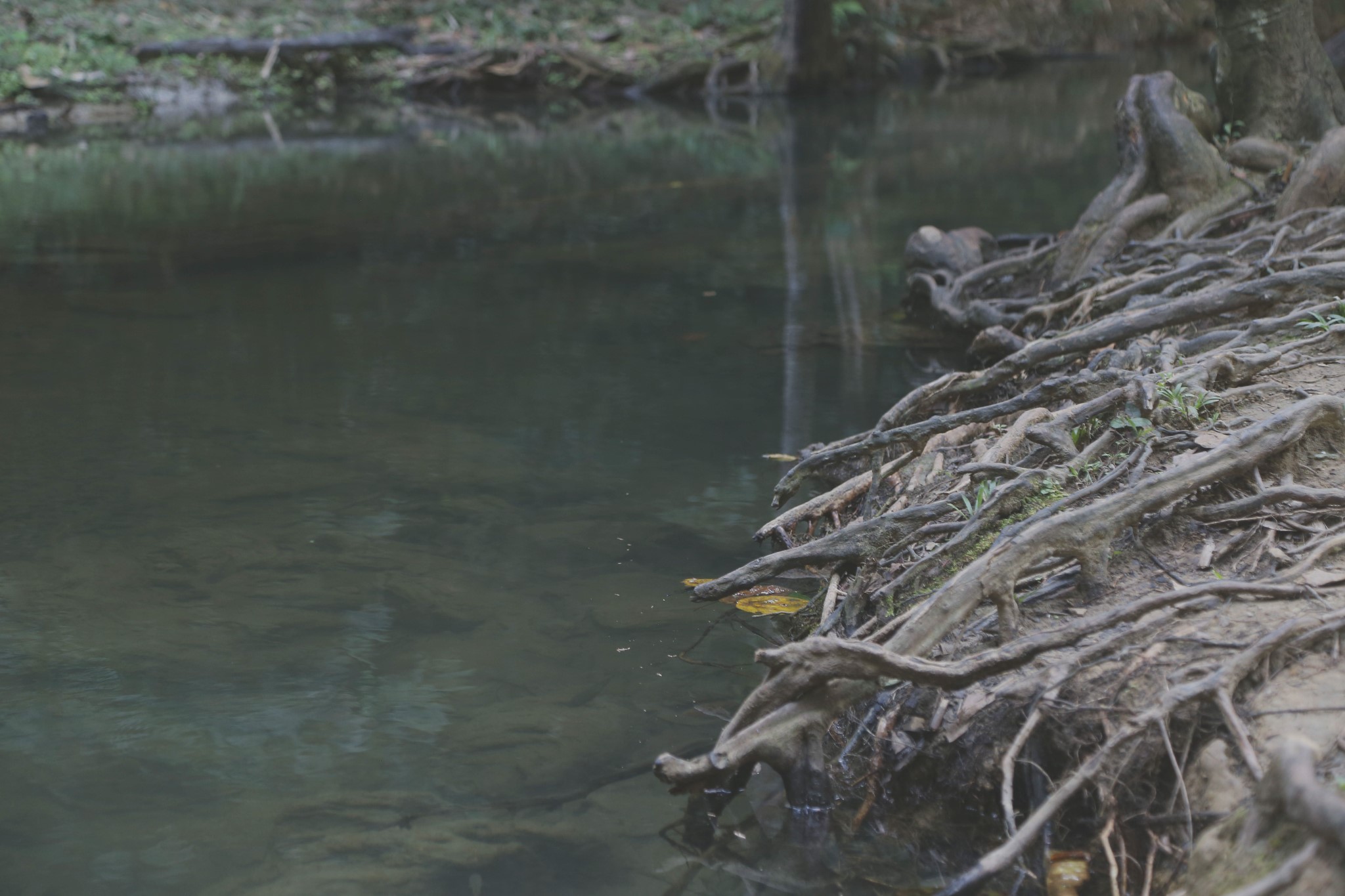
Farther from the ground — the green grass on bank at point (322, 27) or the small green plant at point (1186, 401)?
the green grass on bank at point (322, 27)

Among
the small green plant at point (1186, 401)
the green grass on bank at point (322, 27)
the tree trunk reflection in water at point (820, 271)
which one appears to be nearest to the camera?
the small green plant at point (1186, 401)

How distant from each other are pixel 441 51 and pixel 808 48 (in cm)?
702

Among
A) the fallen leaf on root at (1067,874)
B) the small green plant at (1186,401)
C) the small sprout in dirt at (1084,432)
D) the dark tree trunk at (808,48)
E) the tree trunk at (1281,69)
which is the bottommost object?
the fallen leaf on root at (1067,874)

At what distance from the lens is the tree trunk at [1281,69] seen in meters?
7.60

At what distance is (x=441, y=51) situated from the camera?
76.0 ft

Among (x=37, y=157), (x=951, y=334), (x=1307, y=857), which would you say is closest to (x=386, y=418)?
(x=951, y=334)

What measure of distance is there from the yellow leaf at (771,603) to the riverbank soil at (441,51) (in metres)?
16.8

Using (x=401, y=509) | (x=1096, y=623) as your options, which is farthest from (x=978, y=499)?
(x=401, y=509)

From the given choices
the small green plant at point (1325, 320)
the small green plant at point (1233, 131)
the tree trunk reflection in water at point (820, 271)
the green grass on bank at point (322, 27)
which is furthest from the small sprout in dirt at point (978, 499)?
the green grass on bank at point (322, 27)

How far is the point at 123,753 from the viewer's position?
3.16 metres

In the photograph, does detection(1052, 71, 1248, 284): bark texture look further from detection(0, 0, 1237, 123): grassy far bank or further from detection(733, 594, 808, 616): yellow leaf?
detection(0, 0, 1237, 123): grassy far bank

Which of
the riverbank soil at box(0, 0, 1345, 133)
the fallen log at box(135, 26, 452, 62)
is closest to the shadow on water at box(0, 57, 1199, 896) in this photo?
the riverbank soil at box(0, 0, 1345, 133)

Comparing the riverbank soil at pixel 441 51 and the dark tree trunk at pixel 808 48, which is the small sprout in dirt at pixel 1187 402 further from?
the dark tree trunk at pixel 808 48

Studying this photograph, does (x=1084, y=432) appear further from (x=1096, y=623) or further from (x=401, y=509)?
(x=401, y=509)
